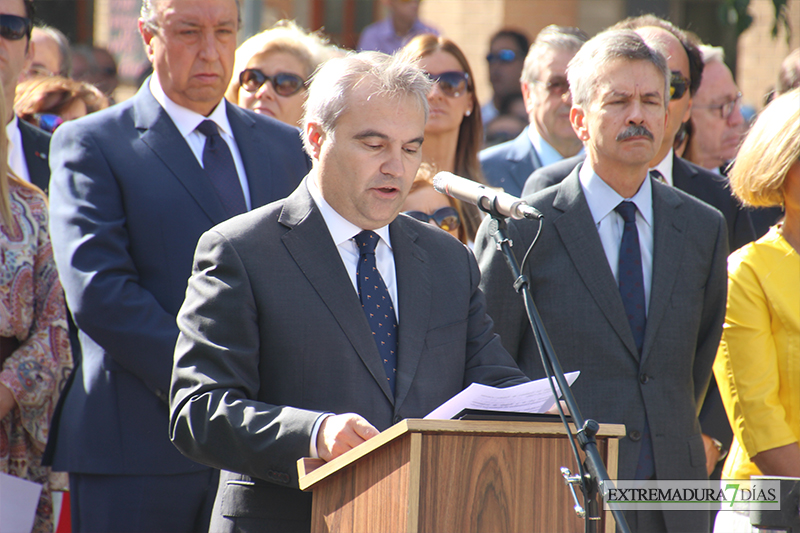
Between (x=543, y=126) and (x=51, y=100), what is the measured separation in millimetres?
2853

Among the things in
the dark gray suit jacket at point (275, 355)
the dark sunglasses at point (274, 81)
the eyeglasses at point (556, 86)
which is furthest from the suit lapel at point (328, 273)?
the eyeglasses at point (556, 86)

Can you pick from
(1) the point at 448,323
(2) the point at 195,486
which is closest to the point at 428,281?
(1) the point at 448,323

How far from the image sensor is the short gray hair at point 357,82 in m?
2.90

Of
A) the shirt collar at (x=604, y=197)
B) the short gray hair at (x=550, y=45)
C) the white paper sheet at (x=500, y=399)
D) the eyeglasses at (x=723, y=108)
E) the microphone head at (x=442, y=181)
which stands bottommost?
the white paper sheet at (x=500, y=399)

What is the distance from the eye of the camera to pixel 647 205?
394 cm

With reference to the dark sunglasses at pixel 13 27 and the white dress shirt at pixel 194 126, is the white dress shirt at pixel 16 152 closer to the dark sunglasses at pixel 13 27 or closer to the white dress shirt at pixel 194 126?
the dark sunglasses at pixel 13 27

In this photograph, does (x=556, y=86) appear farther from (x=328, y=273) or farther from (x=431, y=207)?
(x=328, y=273)

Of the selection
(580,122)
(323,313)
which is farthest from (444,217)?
(323,313)

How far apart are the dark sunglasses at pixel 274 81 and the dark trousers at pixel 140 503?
248 centimetres

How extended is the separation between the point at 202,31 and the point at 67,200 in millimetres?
903

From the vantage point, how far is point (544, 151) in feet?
18.6

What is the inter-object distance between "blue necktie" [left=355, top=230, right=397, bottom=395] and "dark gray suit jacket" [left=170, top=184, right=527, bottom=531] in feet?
0.12

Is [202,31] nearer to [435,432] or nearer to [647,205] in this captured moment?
[647,205]

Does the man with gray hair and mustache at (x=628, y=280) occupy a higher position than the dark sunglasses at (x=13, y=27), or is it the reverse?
the dark sunglasses at (x=13, y=27)
